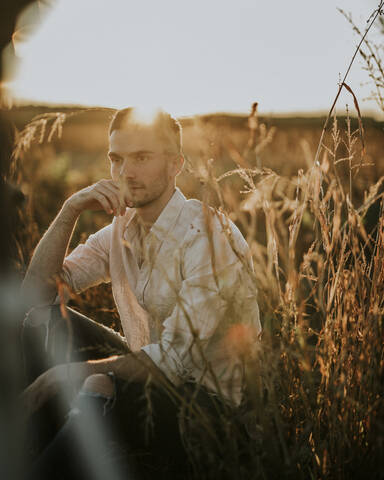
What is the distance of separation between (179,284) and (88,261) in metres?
1.14

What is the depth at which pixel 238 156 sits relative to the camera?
54.2 inches

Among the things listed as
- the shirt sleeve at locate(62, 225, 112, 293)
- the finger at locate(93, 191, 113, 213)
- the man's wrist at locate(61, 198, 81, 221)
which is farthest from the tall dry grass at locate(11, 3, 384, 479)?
the shirt sleeve at locate(62, 225, 112, 293)

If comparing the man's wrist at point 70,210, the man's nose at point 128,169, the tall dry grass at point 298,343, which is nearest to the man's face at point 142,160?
the man's nose at point 128,169

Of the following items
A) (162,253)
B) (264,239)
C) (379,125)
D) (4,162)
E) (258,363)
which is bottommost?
(264,239)

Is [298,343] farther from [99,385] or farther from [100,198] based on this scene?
[100,198]

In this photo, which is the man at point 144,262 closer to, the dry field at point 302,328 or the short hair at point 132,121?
the short hair at point 132,121

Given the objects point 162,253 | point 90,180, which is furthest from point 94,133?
point 162,253

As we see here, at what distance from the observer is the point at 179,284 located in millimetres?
1913

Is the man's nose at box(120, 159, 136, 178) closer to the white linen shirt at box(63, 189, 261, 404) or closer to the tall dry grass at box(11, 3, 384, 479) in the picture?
the white linen shirt at box(63, 189, 261, 404)

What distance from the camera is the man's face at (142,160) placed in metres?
2.48

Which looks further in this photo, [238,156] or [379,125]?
[379,125]

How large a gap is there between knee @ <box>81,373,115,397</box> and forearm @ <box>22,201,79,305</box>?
3.17 ft

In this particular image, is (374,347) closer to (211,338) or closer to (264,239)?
(211,338)

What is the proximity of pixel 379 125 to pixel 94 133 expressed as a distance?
2326cm
